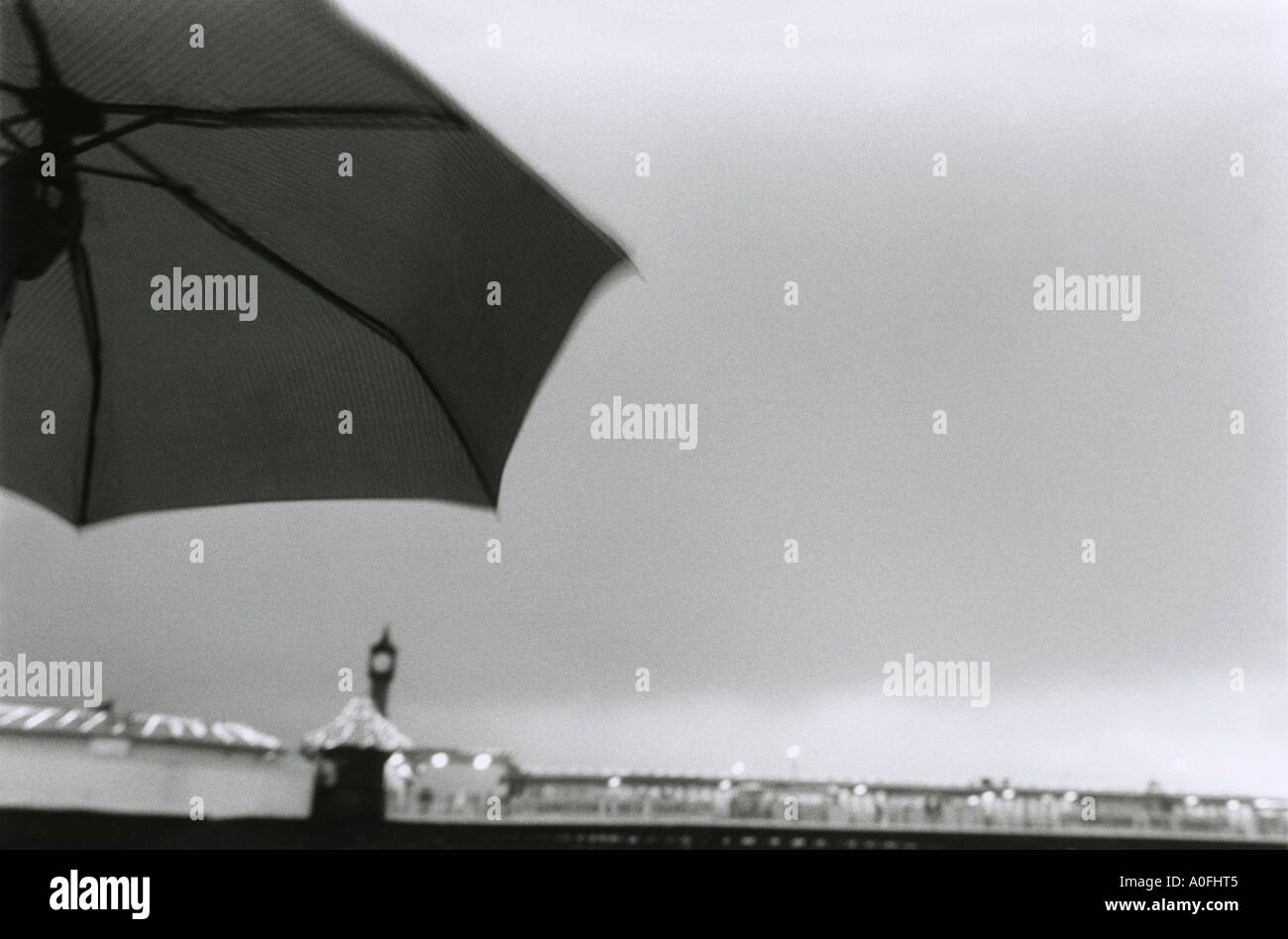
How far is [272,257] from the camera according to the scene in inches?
253

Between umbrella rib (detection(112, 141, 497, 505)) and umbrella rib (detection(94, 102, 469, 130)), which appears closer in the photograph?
umbrella rib (detection(94, 102, 469, 130))

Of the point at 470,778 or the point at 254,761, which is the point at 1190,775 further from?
the point at 254,761

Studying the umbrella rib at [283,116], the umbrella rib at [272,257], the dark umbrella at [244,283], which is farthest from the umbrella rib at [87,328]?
the umbrella rib at [283,116]

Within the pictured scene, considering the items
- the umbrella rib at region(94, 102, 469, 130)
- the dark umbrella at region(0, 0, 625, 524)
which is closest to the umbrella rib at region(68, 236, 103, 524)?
the dark umbrella at region(0, 0, 625, 524)

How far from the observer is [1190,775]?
6.44m

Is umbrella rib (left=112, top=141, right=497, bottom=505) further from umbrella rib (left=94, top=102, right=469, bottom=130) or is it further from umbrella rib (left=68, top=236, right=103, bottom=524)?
umbrella rib (left=68, top=236, right=103, bottom=524)

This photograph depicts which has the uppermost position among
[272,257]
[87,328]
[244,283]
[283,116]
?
[283,116]

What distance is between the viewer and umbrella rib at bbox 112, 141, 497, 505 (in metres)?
6.40

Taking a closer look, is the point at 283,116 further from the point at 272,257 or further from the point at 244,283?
the point at 244,283

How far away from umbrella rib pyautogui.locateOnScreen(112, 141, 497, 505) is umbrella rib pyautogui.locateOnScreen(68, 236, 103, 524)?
0.46 meters

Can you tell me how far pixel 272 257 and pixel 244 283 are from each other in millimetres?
171

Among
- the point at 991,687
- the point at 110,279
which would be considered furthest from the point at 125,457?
the point at 991,687

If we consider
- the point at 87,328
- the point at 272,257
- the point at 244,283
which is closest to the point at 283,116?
the point at 272,257
